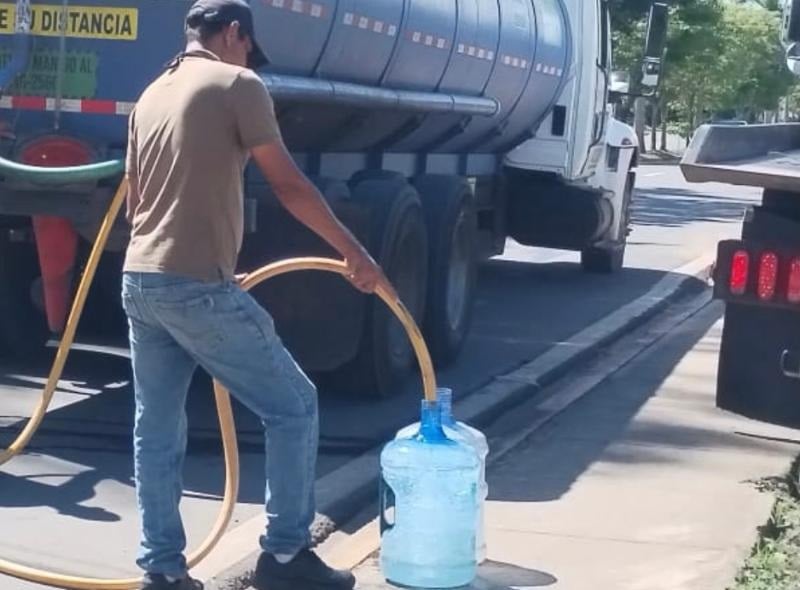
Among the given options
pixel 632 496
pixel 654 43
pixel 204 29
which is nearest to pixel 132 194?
pixel 204 29

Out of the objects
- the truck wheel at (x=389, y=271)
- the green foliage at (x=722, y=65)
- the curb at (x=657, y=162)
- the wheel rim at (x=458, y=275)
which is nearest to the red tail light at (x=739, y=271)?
the truck wheel at (x=389, y=271)

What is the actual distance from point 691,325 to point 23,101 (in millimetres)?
7922

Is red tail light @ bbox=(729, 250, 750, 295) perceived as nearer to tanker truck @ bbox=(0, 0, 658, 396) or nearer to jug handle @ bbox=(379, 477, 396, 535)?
jug handle @ bbox=(379, 477, 396, 535)

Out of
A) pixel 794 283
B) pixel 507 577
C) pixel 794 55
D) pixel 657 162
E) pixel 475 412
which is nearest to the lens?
pixel 507 577

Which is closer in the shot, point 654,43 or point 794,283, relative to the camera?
point 794,283

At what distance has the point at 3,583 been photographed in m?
6.29

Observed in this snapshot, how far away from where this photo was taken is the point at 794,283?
7.04m

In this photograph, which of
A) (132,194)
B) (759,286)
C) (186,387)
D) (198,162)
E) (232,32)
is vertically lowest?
(186,387)

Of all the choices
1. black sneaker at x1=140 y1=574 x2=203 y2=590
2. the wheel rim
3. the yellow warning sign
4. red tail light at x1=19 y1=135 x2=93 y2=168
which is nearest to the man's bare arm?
black sneaker at x1=140 y1=574 x2=203 y2=590

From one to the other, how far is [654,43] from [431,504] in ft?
35.6

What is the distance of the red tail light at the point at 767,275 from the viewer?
7.10 metres

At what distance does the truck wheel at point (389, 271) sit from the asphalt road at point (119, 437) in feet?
0.49

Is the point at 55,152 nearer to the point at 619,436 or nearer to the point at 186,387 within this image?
the point at 186,387

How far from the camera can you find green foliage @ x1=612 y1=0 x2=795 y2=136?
48.2 meters
